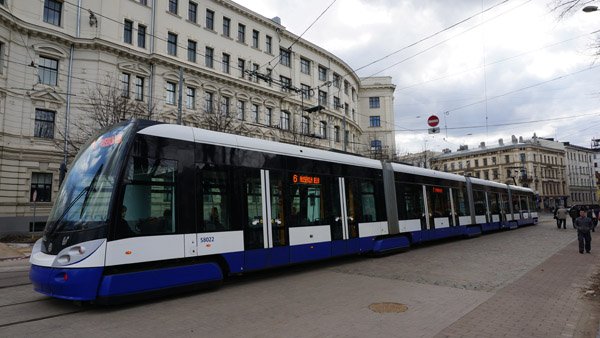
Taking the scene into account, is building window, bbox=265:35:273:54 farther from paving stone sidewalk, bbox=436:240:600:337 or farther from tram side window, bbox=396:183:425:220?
paving stone sidewalk, bbox=436:240:600:337

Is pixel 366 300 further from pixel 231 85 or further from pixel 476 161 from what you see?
pixel 476 161

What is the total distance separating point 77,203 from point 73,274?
124 centimetres

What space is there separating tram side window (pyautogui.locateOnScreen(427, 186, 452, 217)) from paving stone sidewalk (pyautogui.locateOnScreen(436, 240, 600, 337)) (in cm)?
672

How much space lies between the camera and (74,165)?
7785mm

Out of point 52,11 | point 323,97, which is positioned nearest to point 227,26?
point 52,11

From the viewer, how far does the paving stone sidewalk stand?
5.60 metres

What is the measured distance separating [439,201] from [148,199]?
13.6 m

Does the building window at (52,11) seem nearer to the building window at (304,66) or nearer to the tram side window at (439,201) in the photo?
the building window at (304,66)

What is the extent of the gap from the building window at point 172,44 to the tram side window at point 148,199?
1125 inches

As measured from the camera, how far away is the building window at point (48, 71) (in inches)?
1060

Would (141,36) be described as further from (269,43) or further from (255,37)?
(269,43)

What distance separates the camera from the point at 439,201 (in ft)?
57.8

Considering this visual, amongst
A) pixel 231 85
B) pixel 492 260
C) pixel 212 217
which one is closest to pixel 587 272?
pixel 492 260

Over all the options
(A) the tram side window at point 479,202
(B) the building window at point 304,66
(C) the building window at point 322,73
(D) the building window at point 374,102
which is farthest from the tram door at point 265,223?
(D) the building window at point 374,102
